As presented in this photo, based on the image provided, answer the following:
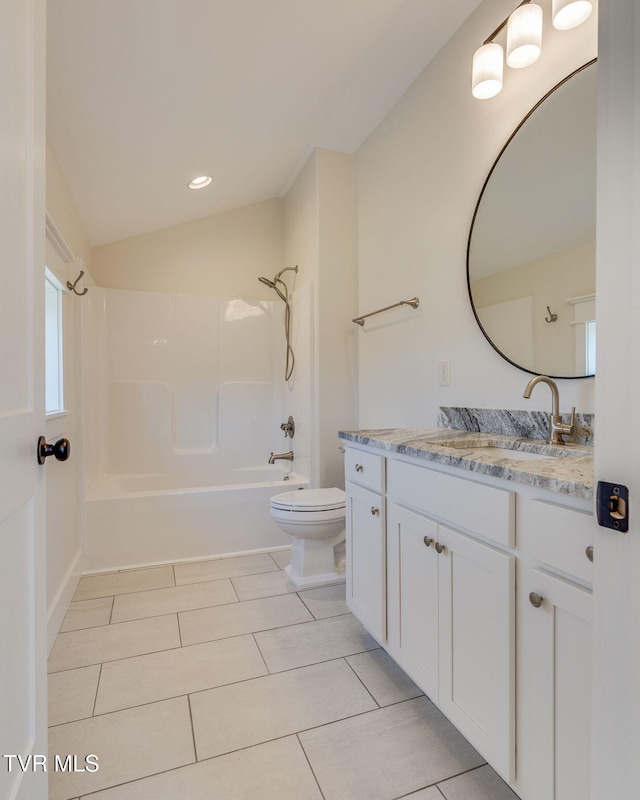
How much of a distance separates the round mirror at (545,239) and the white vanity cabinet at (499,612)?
678 millimetres

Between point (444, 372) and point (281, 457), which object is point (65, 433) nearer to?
point (281, 457)

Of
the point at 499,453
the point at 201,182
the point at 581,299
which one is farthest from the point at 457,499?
the point at 201,182

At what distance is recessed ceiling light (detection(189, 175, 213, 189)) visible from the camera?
2.77 metres

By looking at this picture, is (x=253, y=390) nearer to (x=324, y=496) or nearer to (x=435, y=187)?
(x=324, y=496)

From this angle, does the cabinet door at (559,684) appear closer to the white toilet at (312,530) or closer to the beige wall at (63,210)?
the white toilet at (312,530)

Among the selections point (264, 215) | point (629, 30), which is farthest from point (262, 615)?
point (264, 215)

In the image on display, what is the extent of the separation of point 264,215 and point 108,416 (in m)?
2.09

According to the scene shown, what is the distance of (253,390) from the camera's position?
3684mm

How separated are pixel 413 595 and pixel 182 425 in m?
2.56

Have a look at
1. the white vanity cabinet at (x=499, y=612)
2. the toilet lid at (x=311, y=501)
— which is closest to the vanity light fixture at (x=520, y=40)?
the white vanity cabinet at (x=499, y=612)

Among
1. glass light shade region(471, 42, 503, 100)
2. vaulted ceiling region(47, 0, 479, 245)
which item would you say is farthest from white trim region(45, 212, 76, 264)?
glass light shade region(471, 42, 503, 100)

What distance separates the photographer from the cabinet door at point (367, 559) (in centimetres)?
158

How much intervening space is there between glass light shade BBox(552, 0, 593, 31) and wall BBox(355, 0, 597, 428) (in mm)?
64

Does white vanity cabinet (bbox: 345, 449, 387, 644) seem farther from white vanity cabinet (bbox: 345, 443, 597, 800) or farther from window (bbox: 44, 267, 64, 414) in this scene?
window (bbox: 44, 267, 64, 414)
